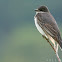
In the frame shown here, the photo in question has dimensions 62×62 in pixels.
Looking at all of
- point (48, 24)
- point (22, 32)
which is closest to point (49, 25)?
point (48, 24)

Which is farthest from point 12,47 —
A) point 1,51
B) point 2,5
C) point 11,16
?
point 2,5

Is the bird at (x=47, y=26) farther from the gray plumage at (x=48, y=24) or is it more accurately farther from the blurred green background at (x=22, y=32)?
the blurred green background at (x=22, y=32)

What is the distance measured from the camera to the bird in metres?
3.97

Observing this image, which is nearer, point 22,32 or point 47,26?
point 47,26

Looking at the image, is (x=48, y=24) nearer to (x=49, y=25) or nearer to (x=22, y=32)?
(x=49, y=25)

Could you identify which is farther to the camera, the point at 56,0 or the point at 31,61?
the point at 56,0

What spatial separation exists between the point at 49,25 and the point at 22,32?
26707 millimetres

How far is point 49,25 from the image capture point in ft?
13.5

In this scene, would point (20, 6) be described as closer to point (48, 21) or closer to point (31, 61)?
point (31, 61)

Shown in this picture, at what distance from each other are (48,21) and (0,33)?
29536mm

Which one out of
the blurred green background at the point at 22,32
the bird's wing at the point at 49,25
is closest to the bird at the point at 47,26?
the bird's wing at the point at 49,25

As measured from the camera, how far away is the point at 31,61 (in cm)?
2142

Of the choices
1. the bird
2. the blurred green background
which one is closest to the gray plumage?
the bird

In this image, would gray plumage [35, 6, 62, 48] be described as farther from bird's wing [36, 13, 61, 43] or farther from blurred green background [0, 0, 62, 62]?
blurred green background [0, 0, 62, 62]
